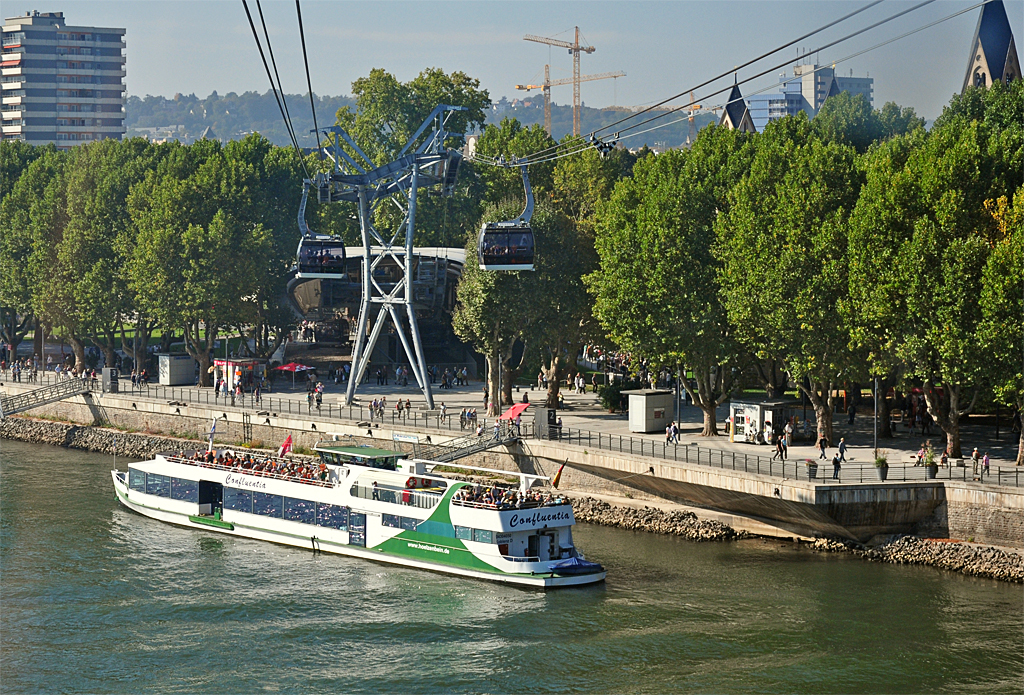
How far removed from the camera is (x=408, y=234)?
76.9 m

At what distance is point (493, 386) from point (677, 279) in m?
15.2

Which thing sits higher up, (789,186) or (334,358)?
(789,186)

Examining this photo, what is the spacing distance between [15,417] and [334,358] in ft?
80.0

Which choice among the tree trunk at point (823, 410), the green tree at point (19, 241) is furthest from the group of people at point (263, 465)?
the green tree at point (19, 241)

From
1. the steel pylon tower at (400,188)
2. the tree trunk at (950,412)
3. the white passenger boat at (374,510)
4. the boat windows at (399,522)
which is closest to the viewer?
the white passenger boat at (374,510)

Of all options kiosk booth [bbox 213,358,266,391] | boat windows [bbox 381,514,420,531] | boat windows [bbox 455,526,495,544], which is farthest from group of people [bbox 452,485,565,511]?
kiosk booth [bbox 213,358,266,391]

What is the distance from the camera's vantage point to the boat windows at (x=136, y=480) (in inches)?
2464

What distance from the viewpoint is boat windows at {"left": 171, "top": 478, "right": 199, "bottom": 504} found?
6031 centimetres

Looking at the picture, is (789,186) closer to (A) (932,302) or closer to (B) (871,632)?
(A) (932,302)

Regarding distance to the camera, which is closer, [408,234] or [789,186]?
[789,186]

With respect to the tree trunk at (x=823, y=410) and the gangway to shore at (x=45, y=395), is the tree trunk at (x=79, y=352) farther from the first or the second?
the tree trunk at (x=823, y=410)

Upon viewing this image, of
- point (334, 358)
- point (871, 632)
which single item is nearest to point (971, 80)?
point (334, 358)

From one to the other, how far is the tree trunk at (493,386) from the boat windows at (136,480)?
20.7 metres

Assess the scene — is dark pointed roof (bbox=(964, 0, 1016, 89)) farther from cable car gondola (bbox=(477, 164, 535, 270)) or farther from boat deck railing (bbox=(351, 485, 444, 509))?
boat deck railing (bbox=(351, 485, 444, 509))
